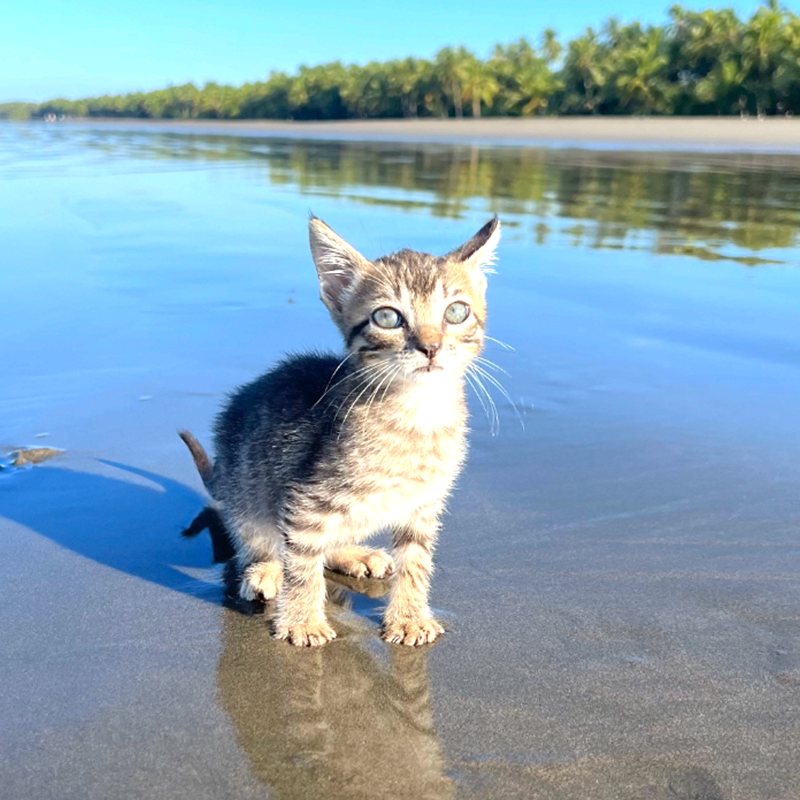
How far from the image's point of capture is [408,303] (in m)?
2.99

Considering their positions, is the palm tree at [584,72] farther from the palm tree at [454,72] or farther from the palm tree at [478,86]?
the palm tree at [454,72]

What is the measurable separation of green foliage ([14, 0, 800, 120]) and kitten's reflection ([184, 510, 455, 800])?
5043 centimetres

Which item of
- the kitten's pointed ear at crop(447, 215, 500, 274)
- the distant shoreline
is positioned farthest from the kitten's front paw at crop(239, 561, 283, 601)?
the distant shoreline

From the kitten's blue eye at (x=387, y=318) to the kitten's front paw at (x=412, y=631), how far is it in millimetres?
1072

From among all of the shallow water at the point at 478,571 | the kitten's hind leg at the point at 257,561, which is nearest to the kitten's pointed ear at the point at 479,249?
the shallow water at the point at 478,571

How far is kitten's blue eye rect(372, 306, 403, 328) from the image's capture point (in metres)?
2.98

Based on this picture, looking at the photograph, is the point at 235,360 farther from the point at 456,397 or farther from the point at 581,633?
the point at 581,633

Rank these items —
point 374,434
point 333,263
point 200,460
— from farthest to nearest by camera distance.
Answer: point 200,460 → point 333,263 → point 374,434

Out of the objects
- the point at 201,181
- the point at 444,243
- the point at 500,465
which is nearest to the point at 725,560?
the point at 500,465

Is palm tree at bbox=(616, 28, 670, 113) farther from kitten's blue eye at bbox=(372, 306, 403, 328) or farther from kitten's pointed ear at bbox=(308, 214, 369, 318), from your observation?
kitten's blue eye at bbox=(372, 306, 403, 328)

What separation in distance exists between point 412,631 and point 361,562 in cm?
67

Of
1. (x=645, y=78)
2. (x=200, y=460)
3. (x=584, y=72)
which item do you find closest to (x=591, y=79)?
(x=584, y=72)

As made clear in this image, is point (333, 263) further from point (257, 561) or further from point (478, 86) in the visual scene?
point (478, 86)

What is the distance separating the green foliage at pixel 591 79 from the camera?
1900 inches
